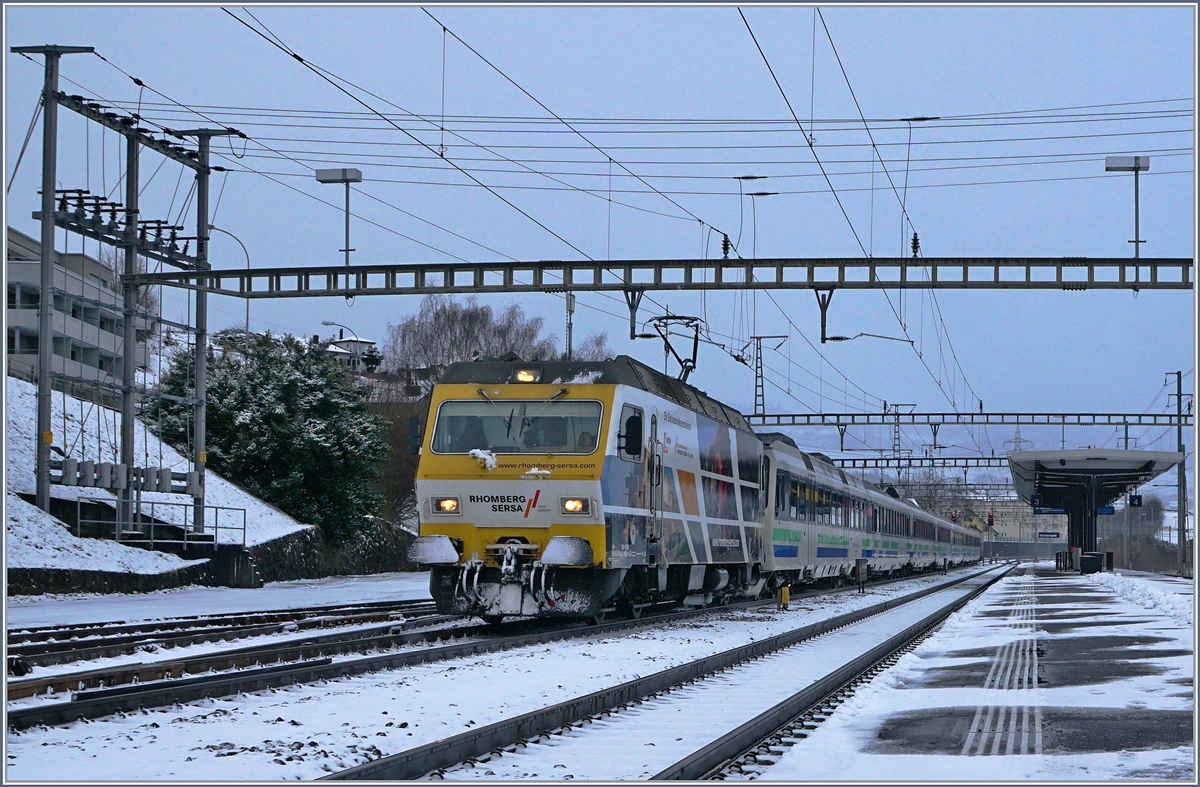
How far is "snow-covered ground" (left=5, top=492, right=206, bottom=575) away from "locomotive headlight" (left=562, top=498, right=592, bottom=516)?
13.4m

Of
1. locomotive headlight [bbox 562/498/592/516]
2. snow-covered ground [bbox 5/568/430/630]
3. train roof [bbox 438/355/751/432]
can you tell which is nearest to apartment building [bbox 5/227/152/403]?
snow-covered ground [bbox 5/568/430/630]

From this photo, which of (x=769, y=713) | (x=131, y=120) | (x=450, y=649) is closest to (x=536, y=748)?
(x=769, y=713)

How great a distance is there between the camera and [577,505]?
1738cm

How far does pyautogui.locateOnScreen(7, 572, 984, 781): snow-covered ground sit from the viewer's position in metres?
8.04

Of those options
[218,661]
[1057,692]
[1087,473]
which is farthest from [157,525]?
[1087,473]

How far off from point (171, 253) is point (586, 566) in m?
18.1

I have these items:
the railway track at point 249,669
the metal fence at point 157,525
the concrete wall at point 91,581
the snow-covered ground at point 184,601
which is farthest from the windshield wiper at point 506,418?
the metal fence at point 157,525

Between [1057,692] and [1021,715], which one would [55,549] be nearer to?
[1057,692]

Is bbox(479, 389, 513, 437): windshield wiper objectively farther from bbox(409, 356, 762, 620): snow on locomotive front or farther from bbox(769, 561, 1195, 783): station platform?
bbox(769, 561, 1195, 783): station platform

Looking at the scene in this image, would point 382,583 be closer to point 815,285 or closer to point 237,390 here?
point 237,390

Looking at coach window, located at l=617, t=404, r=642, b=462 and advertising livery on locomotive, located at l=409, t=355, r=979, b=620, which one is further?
coach window, located at l=617, t=404, r=642, b=462

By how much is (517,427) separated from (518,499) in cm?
106

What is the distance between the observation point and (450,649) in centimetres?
1477

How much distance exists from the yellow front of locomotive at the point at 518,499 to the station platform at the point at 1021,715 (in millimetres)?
4461
